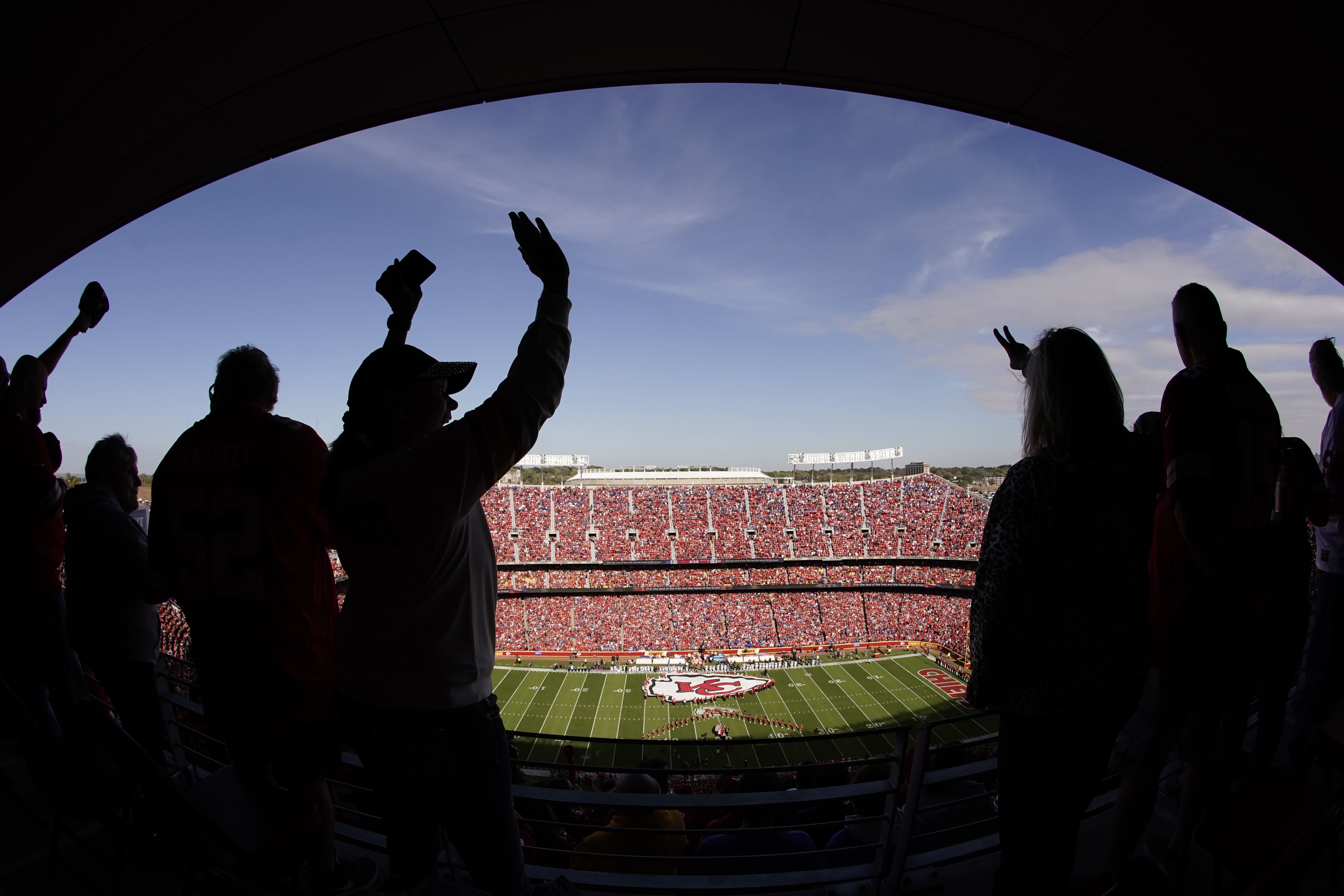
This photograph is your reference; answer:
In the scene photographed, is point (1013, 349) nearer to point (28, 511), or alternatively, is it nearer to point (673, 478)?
point (28, 511)

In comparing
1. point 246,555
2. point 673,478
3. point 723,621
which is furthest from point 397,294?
point 673,478

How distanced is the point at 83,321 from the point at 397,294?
8.01ft

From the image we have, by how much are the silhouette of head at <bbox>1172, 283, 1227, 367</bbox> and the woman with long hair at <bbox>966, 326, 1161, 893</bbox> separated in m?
0.67

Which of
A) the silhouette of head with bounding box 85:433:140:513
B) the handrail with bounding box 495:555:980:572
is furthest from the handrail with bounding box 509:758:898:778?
the handrail with bounding box 495:555:980:572

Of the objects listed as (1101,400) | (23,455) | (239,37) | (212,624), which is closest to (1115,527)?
(1101,400)

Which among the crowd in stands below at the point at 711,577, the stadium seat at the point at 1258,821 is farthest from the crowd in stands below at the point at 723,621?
the stadium seat at the point at 1258,821

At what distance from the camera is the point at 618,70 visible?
2.43 metres

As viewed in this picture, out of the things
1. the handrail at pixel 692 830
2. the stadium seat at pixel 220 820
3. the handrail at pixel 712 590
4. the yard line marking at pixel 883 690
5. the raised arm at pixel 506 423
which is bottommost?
the yard line marking at pixel 883 690

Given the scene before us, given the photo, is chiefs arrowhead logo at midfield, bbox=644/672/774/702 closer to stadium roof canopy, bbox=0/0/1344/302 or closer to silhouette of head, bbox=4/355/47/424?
silhouette of head, bbox=4/355/47/424

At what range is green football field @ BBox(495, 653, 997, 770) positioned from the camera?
15734 millimetres

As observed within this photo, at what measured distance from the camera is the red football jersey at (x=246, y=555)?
5.19 ft

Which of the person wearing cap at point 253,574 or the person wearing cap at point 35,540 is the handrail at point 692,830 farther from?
the person wearing cap at point 35,540

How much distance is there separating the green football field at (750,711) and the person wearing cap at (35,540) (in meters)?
11.7

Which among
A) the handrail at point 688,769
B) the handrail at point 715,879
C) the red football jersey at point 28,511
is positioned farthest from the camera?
the red football jersey at point 28,511
